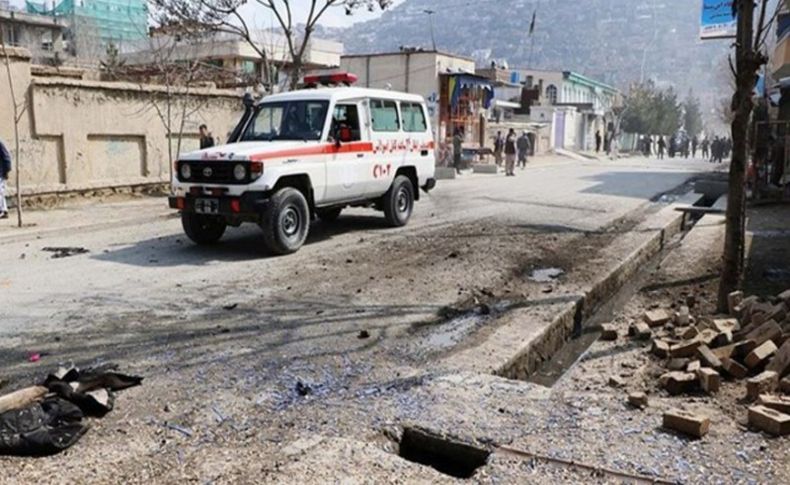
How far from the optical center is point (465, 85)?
34.7m

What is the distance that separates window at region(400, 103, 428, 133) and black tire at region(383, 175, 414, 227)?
887 millimetres

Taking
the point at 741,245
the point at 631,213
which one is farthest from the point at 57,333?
the point at 631,213

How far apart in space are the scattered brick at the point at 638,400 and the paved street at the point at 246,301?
142 cm

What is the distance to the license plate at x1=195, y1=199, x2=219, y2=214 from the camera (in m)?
9.04

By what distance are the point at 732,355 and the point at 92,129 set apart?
14.4m

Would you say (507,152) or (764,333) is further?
(507,152)

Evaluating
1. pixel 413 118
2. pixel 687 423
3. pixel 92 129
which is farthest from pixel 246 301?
pixel 92 129

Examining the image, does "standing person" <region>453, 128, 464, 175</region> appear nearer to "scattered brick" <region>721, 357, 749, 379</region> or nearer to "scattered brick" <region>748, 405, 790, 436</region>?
"scattered brick" <region>721, 357, 749, 379</region>

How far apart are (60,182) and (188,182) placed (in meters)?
7.15

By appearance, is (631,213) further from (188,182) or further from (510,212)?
(188,182)

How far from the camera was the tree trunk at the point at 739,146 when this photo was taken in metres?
6.07

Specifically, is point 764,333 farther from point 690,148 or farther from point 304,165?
point 690,148

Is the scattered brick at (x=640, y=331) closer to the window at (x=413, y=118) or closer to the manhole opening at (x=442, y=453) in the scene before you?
the manhole opening at (x=442, y=453)

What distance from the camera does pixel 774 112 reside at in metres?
25.3
